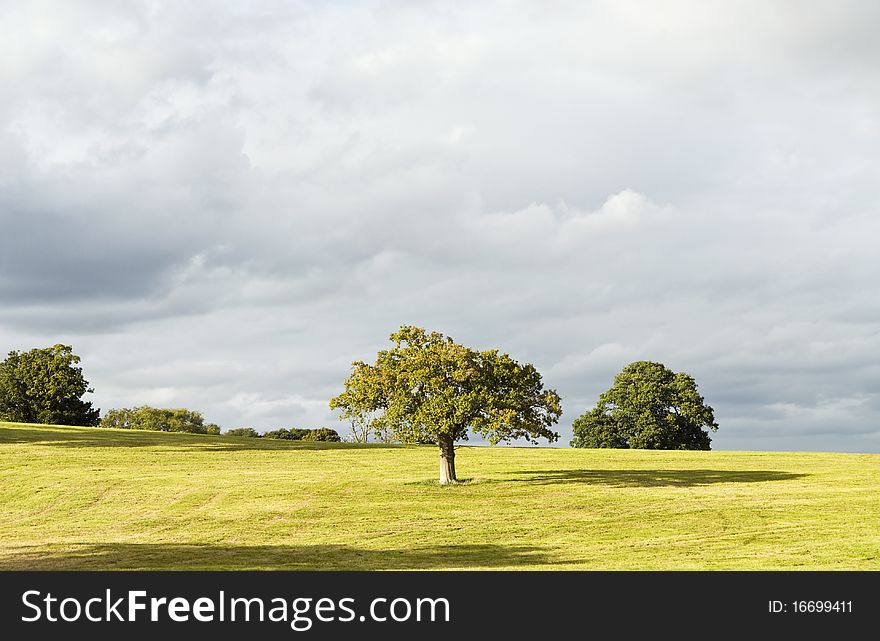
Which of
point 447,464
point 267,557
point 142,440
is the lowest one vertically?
point 267,557

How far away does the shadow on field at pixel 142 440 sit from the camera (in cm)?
Answer: 7756

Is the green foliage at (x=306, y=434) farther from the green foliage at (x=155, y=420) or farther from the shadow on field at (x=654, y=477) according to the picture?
the shadow on field at (x=654, y=477)

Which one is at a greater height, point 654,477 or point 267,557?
point 654,477

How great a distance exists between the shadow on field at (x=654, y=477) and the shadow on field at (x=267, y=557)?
2343 cm

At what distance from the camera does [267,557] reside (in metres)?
32.0

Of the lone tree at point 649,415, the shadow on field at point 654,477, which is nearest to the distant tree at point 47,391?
the lone tree at point 649,415

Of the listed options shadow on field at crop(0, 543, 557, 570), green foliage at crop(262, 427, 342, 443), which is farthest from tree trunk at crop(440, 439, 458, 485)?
green foliage at crop(262, 427, 342, 443)

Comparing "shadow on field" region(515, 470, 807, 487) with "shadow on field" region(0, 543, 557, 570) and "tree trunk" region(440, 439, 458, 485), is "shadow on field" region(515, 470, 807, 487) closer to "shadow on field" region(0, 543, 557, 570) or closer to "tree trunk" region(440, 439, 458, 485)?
"tree trunk" region(440, 439, 458, 485)

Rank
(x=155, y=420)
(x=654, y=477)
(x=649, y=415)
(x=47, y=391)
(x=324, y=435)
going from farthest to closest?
(x=155, y=420) → (x=324, y=435) → (x=47, y=391) → (x=649, y=415) → (x=654, y=477)

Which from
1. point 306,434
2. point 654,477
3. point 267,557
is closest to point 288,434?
point 306,434

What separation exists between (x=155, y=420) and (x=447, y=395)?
136 meters

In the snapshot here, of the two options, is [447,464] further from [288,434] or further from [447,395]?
[288,434]
